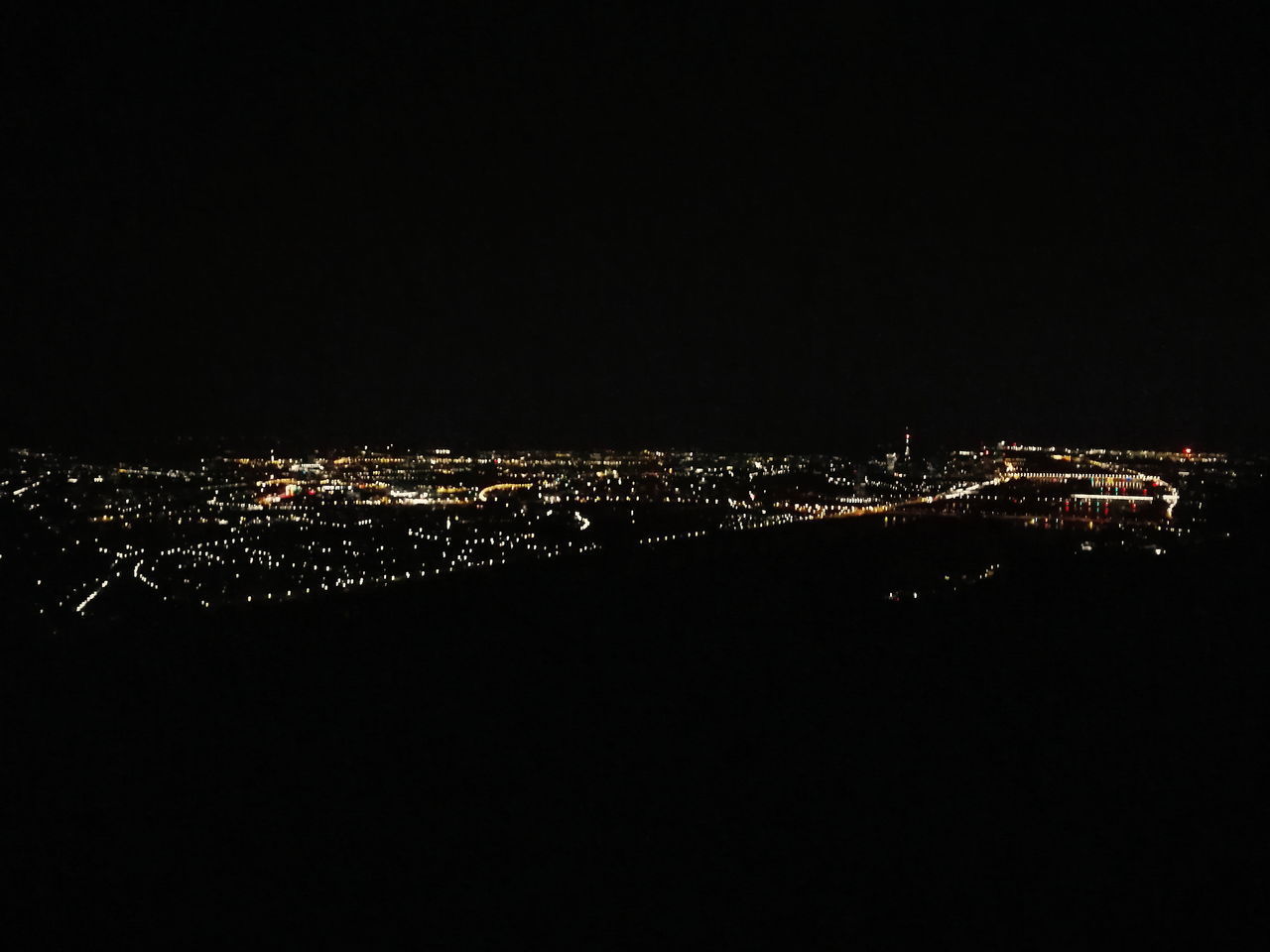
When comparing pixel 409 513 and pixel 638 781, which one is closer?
pixel 638 781

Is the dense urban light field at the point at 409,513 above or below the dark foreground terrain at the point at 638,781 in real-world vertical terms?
below

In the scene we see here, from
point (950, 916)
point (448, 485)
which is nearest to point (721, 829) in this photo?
point (950, 916)

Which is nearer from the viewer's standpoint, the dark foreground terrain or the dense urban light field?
the dark foreground terrain

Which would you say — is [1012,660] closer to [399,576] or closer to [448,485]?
[399,576]

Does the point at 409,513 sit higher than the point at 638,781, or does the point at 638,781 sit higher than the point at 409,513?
the point at 638,781

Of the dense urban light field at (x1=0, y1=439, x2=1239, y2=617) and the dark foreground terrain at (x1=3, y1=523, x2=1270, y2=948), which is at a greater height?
the dark foreground terrain at (x1=3, y1=523, x2=1270, y2=948)
